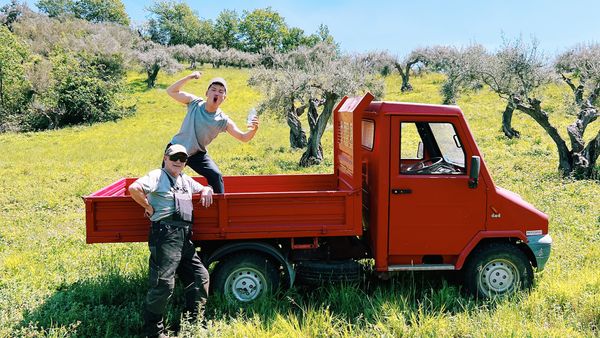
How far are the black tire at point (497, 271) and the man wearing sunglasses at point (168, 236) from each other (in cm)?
294

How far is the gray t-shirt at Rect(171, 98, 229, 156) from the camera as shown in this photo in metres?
5.17

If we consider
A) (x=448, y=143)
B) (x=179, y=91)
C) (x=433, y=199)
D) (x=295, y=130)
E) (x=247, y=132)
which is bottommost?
(x=433, y=199)

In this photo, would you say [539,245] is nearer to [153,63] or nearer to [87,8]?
[153,63]

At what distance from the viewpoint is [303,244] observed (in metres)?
5.20

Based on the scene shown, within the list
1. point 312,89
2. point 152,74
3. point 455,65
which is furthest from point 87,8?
point 312,89

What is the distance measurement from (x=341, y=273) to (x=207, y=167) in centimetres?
193

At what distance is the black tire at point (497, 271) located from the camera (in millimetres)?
5148

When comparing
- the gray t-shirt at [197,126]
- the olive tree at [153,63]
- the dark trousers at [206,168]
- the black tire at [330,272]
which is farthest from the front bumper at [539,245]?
the olive tree at [153,63]

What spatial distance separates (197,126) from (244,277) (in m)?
1.76

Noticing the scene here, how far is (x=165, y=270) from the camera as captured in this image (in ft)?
14.5

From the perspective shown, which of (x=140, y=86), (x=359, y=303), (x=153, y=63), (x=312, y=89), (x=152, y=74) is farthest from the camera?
(x=152, y=74)

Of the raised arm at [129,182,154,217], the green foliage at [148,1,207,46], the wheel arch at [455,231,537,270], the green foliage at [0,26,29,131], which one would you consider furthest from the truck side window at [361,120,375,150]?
the green foliage at [148,1,207,46]

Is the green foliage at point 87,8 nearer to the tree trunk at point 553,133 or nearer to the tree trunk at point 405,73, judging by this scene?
the tree trunk at point 405,73

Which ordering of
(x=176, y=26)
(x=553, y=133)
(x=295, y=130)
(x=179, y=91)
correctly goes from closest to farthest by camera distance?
(x=179, y=91)
(x=553, y=133)
(x=295, y=130)
(x=176, y=26)
